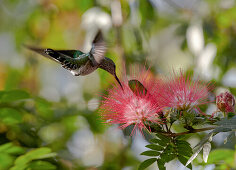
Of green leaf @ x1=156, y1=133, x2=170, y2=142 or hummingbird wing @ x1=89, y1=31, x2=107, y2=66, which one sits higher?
hummingbird wing @ x1=89, y1=31, x2=107, y2=66

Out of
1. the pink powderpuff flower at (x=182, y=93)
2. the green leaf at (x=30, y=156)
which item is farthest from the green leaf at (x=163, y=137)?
the green leaf at (x=30, y=156)

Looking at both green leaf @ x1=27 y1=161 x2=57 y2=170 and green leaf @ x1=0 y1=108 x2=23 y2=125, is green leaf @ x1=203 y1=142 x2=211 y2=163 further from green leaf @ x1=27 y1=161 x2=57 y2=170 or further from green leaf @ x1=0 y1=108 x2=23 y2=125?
green leaf @ x1=0 y1=108 x2=23 y2=125

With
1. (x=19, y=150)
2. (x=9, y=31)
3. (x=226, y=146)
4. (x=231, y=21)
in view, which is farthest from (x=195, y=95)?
(x=9, y=31)

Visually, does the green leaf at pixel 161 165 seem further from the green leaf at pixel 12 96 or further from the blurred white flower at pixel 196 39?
the blurred white flower at pixel 196 39

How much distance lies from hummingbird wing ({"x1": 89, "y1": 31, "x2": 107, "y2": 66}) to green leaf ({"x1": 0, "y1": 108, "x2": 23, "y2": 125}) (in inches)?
24.2

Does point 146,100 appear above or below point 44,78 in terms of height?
below

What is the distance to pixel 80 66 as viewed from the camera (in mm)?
1263

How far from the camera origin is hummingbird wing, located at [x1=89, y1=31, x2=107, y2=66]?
1.19m

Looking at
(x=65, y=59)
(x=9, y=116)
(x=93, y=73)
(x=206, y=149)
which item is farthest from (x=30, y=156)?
(x=93, y=73)

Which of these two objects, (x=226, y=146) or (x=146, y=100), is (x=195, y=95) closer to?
(x=146, y=100)

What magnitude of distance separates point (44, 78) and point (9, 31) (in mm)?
746

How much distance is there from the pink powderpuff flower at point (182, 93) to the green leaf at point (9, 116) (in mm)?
730

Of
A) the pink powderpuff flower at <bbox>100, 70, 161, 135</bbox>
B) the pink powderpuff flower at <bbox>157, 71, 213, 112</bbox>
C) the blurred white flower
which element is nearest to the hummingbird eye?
Answer: the pink powderpuff flower at <bbox>100, 70, 161, 135</bbox>

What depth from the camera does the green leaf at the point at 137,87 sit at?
1.16 metres
